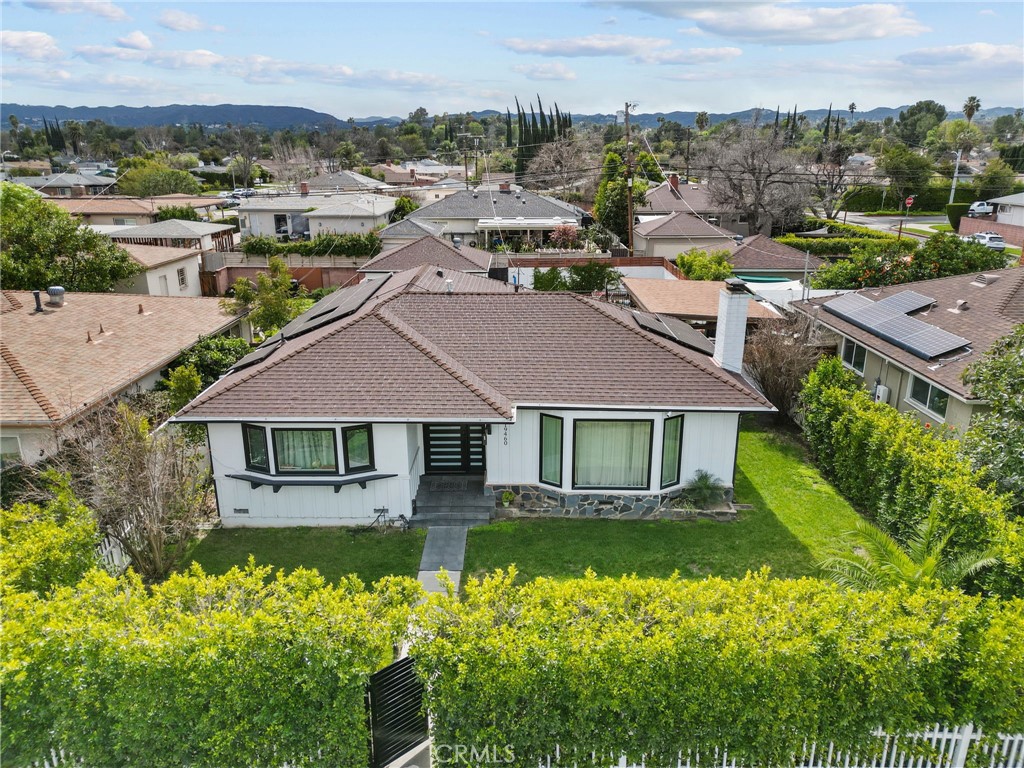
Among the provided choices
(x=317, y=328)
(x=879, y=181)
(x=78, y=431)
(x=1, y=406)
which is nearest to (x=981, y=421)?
(x=317, y=328)

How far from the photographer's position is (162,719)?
25.8 ft

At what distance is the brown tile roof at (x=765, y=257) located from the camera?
36.4m

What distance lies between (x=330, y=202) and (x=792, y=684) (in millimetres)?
54429

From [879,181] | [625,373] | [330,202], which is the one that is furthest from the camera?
[879,181]

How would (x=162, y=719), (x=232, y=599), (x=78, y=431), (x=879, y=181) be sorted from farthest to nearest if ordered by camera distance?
(x=879, y=181), (x=78, y=431), (x=232, y=599), (x=162, y=719)

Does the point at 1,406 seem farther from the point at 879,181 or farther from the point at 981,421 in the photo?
the point at 879,181

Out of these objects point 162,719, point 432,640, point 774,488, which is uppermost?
point 432,640

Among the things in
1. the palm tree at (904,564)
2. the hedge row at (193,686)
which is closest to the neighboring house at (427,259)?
the palm tree at (904,564)

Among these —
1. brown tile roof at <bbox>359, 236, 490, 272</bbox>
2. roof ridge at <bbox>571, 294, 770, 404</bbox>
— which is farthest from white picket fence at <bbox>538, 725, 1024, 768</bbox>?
brown tile roof at <bbox>359, 236, 490, 272</bbox>

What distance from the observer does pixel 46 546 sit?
9.84m

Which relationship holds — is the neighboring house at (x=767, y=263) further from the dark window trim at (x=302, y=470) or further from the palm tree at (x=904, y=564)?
the dark window trim at (x=302, y=470)

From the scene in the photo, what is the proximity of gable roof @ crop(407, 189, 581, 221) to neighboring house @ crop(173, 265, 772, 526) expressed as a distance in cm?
3486

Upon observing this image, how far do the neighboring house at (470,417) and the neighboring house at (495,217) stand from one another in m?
32.5

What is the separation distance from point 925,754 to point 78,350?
67.5 feet
